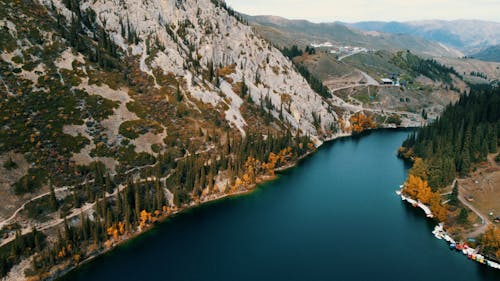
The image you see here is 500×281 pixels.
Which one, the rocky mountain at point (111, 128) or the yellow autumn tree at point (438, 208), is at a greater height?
the rocky mountain at point (111, 128)

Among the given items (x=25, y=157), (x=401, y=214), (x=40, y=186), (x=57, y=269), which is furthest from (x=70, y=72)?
(x=401, y=214)

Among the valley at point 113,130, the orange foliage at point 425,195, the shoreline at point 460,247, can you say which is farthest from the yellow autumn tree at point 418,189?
the valley at point 113,130

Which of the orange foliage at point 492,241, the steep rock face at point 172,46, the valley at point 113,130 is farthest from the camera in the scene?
the steep rock face at point 172,46

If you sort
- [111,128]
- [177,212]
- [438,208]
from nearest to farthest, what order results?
[438,208] → [177,212] → [111,128]

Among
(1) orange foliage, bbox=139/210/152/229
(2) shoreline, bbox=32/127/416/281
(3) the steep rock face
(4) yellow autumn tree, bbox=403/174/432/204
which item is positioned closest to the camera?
(2) shoreline, bbox=32/127/416/281

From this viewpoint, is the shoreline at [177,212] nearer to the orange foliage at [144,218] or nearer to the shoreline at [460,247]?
the orange foliage at [144,218]

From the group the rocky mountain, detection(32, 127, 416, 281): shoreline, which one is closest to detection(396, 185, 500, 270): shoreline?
detection(32, 127, 416, 281): shoreline

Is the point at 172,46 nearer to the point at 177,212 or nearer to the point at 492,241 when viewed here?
the point at 177,212

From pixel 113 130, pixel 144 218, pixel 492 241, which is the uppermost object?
pixel 113 130

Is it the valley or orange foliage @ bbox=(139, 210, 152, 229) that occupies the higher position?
the valley

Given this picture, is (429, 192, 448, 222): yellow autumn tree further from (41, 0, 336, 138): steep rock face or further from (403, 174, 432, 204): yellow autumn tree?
(41, 0, 336, 138): steep rock face

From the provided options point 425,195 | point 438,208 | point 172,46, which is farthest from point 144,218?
point 172,46

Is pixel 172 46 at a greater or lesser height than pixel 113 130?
→ greater
